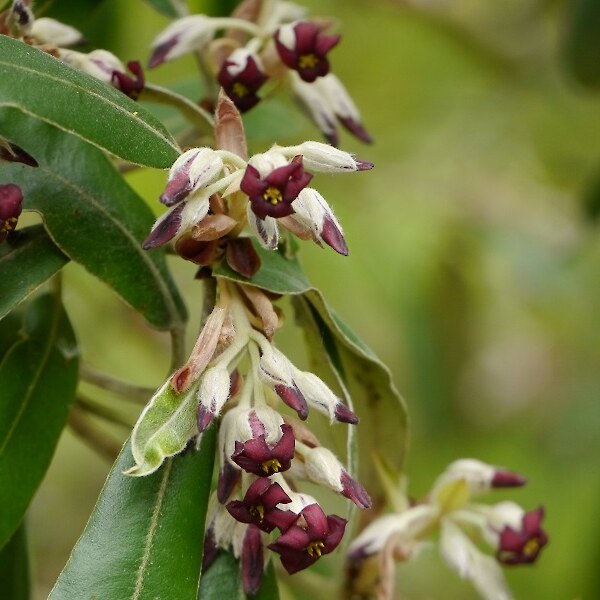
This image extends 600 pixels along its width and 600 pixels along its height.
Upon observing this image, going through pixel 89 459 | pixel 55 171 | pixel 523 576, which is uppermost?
pixel 55 171

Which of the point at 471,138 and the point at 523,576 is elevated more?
the point at 471,138

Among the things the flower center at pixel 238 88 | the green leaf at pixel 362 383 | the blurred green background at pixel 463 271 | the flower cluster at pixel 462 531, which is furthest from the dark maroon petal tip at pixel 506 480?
the blurred green background at pixel 463 271

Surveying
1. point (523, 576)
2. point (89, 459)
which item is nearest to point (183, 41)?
point (523, 576)

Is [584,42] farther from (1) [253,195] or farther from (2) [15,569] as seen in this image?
(2) [15,569]

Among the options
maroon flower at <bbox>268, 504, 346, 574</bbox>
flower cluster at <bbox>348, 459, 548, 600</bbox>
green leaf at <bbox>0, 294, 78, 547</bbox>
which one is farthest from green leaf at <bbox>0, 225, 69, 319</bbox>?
flower cluster at <bbox>348, 459, 548, 600</bbox>

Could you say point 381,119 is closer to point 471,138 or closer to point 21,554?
point 471,138

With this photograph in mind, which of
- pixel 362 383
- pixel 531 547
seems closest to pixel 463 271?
pixel 531 547

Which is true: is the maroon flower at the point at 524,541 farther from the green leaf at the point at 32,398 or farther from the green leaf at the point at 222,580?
the green leaf at the point at 32,398
